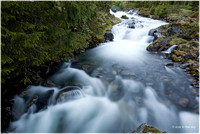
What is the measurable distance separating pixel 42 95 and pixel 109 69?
12.8 ft

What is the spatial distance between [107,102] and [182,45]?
804cm

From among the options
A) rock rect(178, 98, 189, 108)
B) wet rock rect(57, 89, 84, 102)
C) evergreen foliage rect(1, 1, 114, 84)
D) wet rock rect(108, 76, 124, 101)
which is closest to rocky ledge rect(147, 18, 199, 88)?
rock rect(178, 98, 189, 108)

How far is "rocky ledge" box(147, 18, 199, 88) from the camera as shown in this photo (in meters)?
7.19

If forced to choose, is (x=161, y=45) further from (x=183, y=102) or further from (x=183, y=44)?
(x=183, y=102)

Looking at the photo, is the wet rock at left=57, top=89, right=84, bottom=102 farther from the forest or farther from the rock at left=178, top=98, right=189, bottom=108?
the rock at left=178, top=98, right=189, bottom=108

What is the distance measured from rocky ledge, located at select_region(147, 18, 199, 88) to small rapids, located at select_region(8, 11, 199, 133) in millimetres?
736

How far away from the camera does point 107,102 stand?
16.1ft

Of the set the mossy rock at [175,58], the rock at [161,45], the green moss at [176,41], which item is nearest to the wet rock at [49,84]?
the mossy rock at [175,58]

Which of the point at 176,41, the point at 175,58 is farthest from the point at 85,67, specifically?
the point at 176,41

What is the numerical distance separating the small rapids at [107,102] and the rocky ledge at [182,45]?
736mm

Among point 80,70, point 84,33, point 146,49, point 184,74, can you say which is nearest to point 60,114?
point 80,70

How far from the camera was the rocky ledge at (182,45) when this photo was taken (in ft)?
23.6

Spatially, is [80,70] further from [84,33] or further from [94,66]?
[84,33]

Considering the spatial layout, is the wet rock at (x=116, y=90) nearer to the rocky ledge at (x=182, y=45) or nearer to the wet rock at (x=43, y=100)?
the wet rock at (x=43, y=100)
